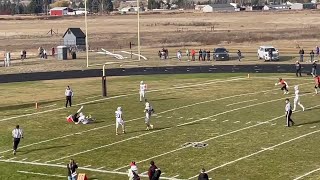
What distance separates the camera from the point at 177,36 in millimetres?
109312

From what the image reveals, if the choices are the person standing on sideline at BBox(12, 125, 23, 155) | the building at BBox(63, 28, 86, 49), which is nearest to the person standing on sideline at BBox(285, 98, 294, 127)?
the person standing on sideline at BBox(12, 125, 23, 155)

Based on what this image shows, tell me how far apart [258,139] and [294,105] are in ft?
26.6

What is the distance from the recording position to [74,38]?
87.2 m

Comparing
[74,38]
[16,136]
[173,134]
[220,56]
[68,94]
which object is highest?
[74,38]

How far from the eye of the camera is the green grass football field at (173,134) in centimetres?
2777

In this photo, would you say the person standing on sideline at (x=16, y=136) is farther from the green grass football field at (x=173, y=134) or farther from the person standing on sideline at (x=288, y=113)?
the person standing on sideline at (x=288, y=113)

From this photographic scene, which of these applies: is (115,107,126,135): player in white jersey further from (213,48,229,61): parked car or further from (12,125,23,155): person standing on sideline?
(213,48,229,61): parked car

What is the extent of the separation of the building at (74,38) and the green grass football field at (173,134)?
112ft

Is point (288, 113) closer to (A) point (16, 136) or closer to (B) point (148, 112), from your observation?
(B) point (148, 112)

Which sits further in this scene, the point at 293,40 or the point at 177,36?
the point at 177,36

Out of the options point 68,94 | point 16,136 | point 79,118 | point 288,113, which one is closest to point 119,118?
point 79,118

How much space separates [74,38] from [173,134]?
5510cm

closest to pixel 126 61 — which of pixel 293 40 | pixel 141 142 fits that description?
pixel 293 40

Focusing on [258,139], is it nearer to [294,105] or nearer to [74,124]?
[294,105]
